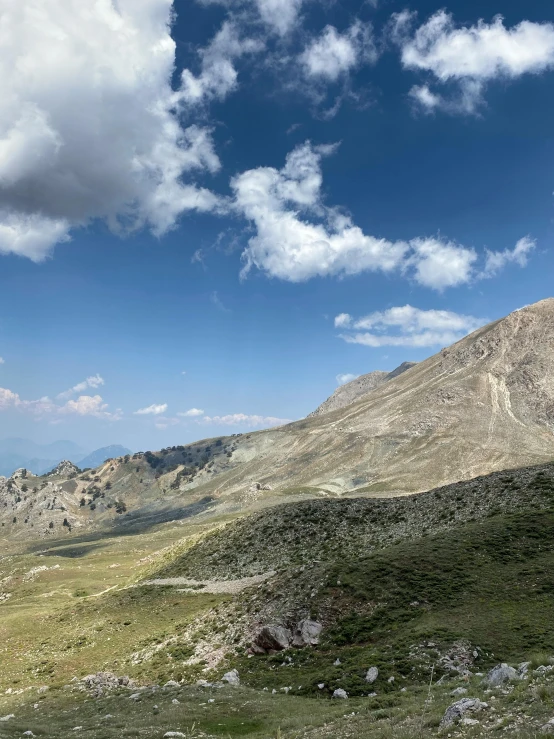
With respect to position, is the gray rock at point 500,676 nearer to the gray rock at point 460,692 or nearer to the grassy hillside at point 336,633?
the grassy hillside at point 336,633

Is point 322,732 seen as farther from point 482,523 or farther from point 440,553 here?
point 482,523

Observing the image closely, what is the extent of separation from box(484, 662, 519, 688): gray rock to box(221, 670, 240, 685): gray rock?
18715 mm

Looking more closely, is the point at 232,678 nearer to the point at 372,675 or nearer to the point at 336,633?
the point at 336,633

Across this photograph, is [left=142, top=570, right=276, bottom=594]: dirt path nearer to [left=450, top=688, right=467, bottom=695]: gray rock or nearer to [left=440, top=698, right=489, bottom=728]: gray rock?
[left=450, top=688, right=467, bottom=695]: gray rock

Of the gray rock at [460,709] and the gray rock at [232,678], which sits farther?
the gray rock at [232,678]

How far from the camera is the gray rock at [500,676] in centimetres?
1970

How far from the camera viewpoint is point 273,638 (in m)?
36.5

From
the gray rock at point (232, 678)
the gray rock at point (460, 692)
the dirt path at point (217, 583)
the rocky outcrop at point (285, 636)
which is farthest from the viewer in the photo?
the dirt path at point (217, 583)

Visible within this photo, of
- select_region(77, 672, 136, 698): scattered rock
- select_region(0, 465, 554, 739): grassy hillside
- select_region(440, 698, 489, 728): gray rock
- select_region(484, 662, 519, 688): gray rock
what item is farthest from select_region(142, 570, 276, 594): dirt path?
select_region(440, 698, 489, 728): gray rock

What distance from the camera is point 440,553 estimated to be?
44000mm

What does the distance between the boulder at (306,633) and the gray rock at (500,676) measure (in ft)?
57.1

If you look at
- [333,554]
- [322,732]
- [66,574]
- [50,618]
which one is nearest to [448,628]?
[322,732]

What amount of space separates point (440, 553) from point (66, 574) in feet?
389

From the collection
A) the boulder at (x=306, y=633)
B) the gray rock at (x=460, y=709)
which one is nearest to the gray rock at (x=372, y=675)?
the boulder at (x=306, y=633)
